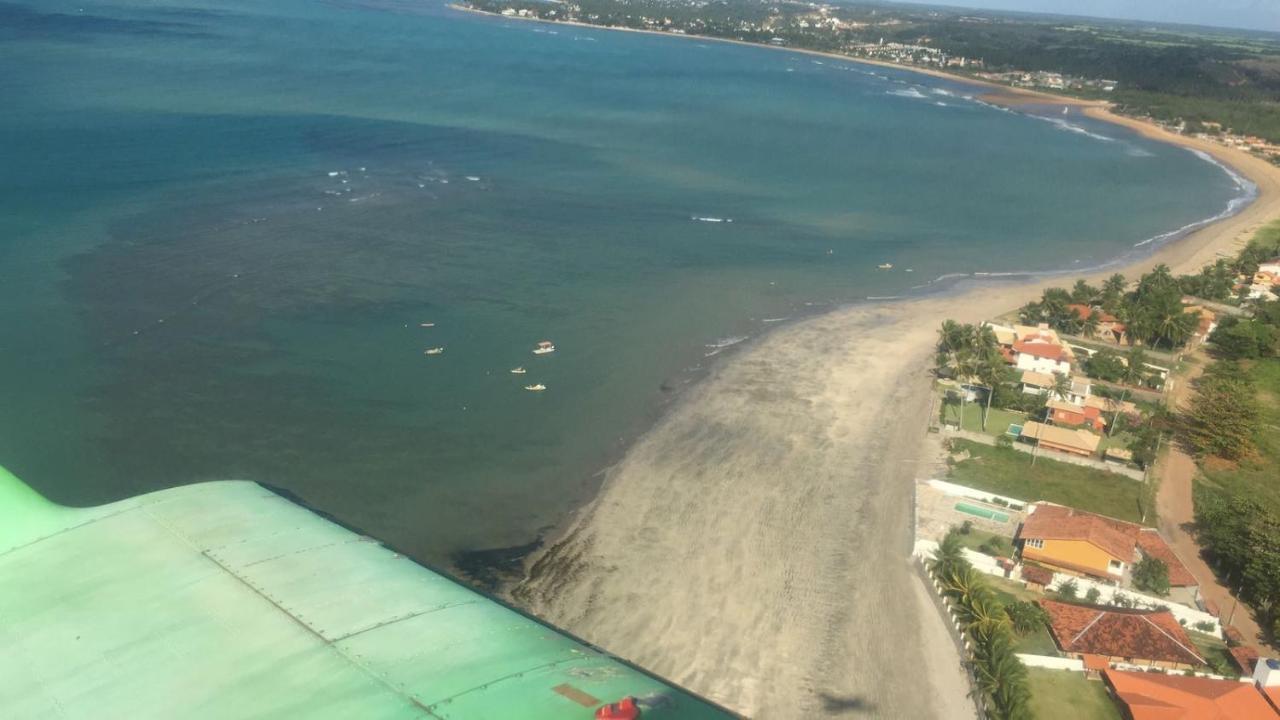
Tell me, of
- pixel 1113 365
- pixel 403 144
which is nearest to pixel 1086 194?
pixel 1113 365

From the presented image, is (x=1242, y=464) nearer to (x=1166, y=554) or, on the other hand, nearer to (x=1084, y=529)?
(x=1166, y=554)

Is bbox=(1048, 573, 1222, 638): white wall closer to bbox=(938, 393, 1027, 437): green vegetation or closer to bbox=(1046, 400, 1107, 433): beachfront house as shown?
bbox=(938, 393, 1027, 437): green vegetation

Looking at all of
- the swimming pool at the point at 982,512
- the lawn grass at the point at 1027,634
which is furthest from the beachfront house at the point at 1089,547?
the swimming pool at the point at 982,512

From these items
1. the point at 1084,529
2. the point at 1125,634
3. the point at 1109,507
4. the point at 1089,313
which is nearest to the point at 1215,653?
the point at 1125,634

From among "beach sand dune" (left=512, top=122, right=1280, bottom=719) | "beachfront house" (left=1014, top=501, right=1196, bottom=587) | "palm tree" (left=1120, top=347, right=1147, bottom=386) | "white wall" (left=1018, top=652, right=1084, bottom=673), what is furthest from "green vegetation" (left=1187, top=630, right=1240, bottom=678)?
"palm tree" (left=1120, top=347, right=1147, bottom=386)

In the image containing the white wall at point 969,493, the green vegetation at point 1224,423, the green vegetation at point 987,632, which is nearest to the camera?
the green vegetation at point 987,632

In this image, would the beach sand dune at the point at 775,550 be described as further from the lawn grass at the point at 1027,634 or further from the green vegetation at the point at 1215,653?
the green vegetation at the point at 1215,653

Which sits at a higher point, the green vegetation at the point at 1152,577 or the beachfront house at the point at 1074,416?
the beachfront house at the point at 1074,416
